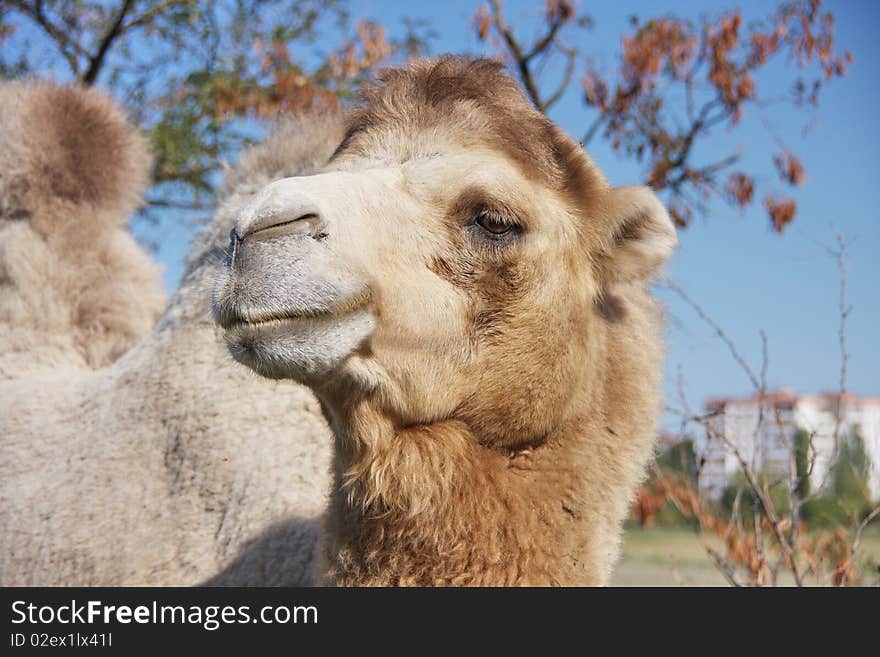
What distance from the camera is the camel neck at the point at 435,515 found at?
2717 mm

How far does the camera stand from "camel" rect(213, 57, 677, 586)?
8.14 ft

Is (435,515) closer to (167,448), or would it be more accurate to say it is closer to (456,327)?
(456,327)

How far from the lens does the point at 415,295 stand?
2672 mm

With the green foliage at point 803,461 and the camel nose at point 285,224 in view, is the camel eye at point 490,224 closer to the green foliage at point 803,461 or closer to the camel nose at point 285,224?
the camel nose at point 285,224

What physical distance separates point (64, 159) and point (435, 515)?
397 centimetres

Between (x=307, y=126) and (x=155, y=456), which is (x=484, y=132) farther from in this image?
(x=155, y=456)

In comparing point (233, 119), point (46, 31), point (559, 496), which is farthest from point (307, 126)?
point (46, 31)

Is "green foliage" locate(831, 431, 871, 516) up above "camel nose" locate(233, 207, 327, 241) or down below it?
above

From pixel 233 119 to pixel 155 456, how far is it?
245 inches

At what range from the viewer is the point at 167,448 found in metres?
3.95

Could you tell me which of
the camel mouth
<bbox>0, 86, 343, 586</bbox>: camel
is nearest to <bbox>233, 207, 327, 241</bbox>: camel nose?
the camel mouth

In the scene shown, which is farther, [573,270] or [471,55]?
[471,55]

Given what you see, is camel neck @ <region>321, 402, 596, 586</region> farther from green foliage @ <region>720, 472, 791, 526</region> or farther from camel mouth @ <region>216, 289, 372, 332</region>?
green foliage @ <region>720, 472, 791, 526</region>

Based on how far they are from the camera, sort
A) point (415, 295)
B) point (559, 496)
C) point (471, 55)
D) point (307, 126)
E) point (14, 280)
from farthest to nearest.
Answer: point (14, 280) → point (307, 126) → point (471, 55) → point (559, 496) → point (415, 295)
